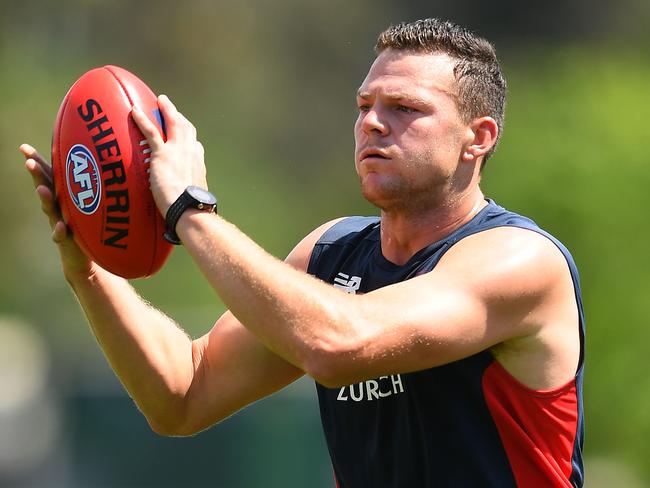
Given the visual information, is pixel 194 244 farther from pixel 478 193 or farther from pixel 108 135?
pixel 478 193

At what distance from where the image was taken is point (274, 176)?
2003cm

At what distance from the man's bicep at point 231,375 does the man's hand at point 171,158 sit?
84cm

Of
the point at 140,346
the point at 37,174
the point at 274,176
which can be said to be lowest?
the point at 140,346

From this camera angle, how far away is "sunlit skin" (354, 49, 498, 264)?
432cm

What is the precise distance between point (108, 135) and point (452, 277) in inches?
46.5

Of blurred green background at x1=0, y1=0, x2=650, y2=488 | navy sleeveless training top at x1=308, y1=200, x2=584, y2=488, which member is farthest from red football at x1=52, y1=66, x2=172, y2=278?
blurred green background at x1=0, y1=0, x2=650, y2=488

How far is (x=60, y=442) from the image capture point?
9.68 meters

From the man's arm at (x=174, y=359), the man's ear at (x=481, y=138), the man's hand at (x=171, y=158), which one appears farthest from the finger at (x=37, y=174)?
the man's ear at (x=481, y=138)

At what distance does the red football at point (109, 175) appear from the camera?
4.12 metres

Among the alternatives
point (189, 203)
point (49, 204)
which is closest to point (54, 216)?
point (49, 204)

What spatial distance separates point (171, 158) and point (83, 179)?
0.34 m

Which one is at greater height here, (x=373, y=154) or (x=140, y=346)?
(x=373, y=154)

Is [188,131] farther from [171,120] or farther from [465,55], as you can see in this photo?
[465,55]

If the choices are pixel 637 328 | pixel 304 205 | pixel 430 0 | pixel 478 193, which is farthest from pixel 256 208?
pixel 478 193
